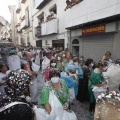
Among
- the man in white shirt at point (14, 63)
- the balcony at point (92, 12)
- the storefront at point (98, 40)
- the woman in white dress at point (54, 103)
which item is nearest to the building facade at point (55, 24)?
the balcony at point (92, 12)

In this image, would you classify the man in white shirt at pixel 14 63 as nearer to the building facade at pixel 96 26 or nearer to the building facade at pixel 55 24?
the building facade at pixel 96 26

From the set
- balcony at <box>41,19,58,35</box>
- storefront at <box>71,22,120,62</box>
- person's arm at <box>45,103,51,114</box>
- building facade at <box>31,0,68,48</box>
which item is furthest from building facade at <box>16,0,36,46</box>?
person's arm at <box>45,103,51,114</box>

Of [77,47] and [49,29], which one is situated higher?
[49,29]

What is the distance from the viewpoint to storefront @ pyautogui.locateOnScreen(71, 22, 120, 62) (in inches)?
305

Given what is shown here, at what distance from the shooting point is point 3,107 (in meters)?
2.16

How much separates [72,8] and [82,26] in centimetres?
132

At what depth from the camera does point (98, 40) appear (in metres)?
9.14

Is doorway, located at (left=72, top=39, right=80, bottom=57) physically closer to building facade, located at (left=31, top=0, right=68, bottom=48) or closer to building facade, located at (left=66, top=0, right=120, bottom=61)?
building facade, located at (left=66, top=0, right=120, bottom=61)

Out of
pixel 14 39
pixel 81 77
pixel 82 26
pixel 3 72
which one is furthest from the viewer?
pixel 14 39

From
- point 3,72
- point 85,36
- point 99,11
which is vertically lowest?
point 3,72

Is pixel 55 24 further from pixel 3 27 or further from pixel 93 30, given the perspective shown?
pixel 3 27

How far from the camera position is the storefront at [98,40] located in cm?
775

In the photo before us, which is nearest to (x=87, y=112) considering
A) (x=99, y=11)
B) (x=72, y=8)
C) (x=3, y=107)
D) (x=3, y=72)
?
(x=3, y=72)

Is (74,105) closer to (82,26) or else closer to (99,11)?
(99,11)
